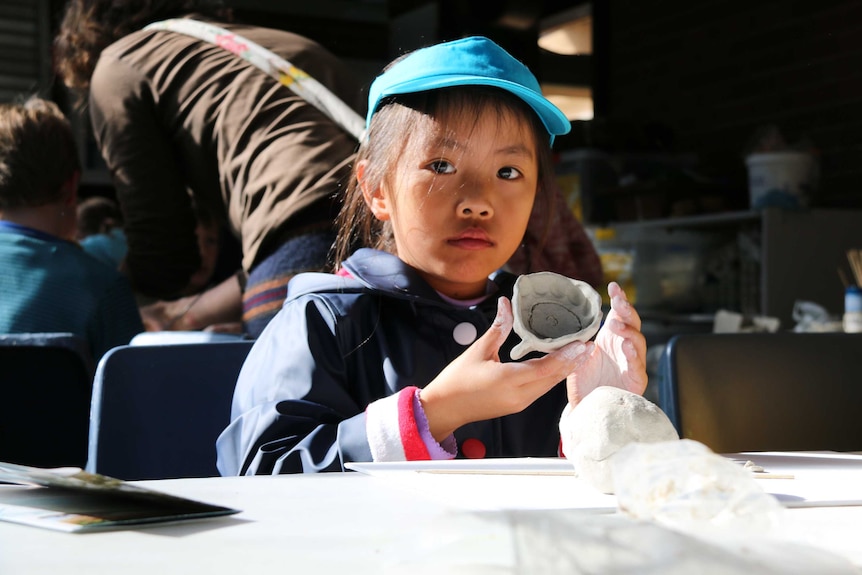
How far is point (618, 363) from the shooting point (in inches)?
37.4

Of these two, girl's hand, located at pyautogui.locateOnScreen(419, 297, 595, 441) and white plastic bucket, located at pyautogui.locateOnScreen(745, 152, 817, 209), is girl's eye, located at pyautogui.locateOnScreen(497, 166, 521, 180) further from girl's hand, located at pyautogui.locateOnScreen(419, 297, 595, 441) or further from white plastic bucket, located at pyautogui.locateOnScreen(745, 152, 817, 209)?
white plastic bucket, located at pyautogui.locateOnScreen(745, 152, 817, 209)

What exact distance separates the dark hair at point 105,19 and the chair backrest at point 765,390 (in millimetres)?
1204

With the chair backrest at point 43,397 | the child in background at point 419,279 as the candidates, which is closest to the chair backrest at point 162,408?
the child in background at point 419,279

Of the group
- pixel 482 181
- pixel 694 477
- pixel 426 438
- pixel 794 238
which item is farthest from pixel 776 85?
pixel 694 477

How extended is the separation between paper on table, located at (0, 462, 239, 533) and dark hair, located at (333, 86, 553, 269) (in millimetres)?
744

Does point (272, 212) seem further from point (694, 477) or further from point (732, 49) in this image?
point (732, 49)

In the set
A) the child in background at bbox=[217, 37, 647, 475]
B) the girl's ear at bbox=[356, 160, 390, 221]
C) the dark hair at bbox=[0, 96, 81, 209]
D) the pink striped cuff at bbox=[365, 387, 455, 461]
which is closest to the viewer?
the pink striped cuff at bbox=[365, 387, 455, 461]

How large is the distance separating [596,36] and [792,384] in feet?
13.9

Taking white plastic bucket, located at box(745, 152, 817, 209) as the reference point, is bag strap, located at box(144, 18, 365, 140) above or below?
above

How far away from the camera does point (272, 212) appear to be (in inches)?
66.1

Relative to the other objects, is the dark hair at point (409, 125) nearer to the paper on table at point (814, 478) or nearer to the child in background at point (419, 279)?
the child in background at point (419, 279)

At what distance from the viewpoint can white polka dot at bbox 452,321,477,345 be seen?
4.27 feet

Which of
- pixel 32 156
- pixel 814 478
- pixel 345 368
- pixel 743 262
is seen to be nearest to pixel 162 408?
pixel 345 368

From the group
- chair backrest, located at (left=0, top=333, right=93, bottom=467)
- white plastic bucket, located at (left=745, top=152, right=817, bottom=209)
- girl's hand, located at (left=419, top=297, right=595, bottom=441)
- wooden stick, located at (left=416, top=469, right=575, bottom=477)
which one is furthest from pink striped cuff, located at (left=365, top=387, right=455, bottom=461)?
white plastic bucket, located at (left=745, top=152, right=817, bottom=209)
